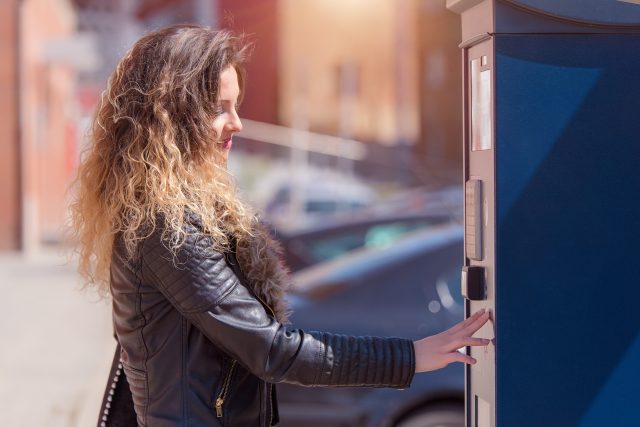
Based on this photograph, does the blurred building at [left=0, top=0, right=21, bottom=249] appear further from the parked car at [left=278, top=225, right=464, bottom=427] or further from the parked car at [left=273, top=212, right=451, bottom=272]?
the parked car at [left=278, top=225, right=464, bottom=427]

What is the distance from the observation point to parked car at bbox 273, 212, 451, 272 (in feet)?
21.6

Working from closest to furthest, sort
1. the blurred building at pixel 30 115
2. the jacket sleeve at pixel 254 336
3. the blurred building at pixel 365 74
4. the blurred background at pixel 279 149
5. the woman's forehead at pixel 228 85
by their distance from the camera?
1. the jacket sleeve at pixel 254 336
2. the woman's forehead at pixel 228 85
3. the blurred background at pixel 279 149
4. the blurred building at pixel 30 115
5. the blurred building at pixel 365 74

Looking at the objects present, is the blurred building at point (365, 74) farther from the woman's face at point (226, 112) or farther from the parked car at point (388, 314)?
the woman's face at point (226, 112)

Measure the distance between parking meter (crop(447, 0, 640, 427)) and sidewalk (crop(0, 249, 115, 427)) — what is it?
5.46 feet

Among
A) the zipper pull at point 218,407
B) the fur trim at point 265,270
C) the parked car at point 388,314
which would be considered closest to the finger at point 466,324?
the fur trim at point 265,270

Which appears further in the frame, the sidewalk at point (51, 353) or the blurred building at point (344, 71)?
the blurred building at point (344, 71)

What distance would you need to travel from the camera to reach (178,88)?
7.23 feet

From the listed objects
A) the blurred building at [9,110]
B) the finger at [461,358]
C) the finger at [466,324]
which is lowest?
the finger at [461,358]

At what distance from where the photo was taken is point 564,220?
2195 millimetres

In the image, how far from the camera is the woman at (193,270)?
82.2 inches

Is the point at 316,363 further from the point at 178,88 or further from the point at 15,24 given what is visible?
the point at 15,24

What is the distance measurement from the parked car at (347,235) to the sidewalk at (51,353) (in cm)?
165

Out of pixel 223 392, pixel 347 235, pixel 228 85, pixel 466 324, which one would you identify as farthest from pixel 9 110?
pixel 466 324

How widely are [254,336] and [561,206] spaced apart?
75cm
